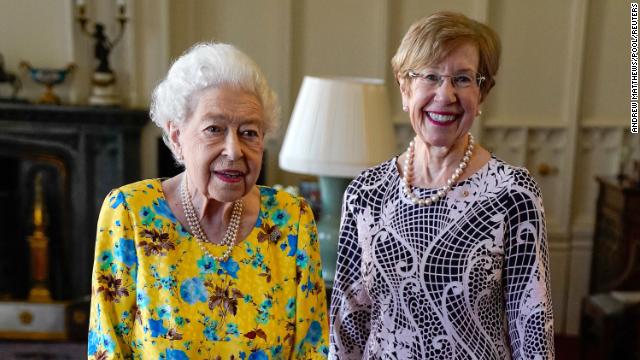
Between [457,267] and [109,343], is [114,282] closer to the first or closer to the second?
[109,343]

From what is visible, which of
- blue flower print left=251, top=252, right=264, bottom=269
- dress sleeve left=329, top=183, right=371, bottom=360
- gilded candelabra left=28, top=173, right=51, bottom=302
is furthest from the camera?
gilded candelabra left=28, top=173, right=51, bottom=302

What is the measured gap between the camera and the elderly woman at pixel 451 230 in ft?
4.20

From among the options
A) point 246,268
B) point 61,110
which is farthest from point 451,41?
point 61,110

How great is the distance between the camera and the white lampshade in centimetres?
240

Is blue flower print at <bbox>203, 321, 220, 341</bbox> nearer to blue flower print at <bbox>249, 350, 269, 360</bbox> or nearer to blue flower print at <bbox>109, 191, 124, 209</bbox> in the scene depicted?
blue flower print at <bbox>249, 350, 269, 360</bbox>

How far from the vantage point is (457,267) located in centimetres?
133

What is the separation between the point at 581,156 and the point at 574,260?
607mm

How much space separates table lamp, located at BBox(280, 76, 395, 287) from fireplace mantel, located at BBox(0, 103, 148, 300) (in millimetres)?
1434

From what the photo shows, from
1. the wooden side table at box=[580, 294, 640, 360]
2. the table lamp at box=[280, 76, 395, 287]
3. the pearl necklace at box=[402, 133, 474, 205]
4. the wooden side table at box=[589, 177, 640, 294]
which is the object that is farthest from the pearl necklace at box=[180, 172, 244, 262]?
the wooden side table at box=[589, 177, 640, 294]

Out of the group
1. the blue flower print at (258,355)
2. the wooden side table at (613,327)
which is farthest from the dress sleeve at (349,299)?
the wooden side table at (613,327)

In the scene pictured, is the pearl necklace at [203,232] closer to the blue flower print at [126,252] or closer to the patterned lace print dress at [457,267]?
the blue flower print at [126,252]

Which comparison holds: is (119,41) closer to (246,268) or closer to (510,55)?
(510,55)

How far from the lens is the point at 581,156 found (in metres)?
3.99

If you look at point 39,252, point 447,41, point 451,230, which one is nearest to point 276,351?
point 451,230
